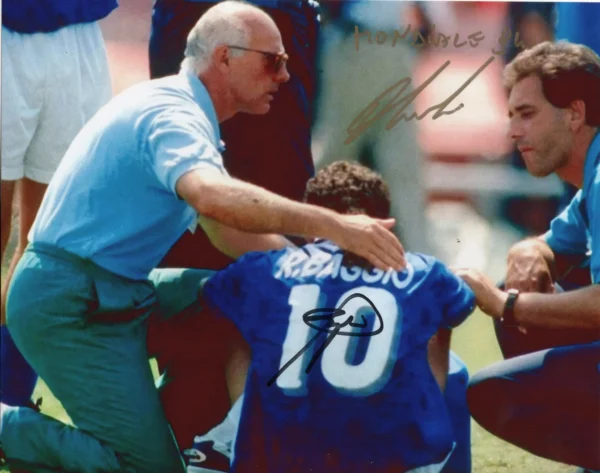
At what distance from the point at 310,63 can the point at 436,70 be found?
13.9 inches

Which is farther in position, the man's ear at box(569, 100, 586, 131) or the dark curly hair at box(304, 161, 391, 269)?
the man's ear at box(569, 100, 586, 131)

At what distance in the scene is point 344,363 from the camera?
7.97 feet

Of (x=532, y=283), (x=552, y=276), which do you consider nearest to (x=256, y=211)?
(x=532, y=283)

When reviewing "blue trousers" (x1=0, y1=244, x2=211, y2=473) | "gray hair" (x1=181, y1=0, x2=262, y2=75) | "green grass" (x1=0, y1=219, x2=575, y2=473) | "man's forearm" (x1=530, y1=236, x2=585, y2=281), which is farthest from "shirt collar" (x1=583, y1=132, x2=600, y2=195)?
"blue trousers" (x1=0, y1=244, x2=211, y2=473)

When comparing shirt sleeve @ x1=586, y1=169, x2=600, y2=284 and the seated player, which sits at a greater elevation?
shirt sleeve @ x1=586, y1=169, x2=600, y2=284

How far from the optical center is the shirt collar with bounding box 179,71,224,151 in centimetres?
257

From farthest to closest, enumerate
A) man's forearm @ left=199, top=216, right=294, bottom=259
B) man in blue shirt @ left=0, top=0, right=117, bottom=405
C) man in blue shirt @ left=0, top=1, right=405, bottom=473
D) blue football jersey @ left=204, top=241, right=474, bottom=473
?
man in blue shirt @ left=0, top=0, right=117, bottom=405
man's forearm @ left=199, top=216, right=294, bottom=259
man in blue shirt @ left=0, top=1, right=405, bottom=473
blue football jersey @ left=204, top=241, right=474, bottom=473

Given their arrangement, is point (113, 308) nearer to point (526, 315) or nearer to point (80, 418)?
point (80, 418)

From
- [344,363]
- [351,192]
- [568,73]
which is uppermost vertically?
[568,73]

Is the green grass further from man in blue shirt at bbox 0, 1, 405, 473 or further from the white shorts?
the white shorts

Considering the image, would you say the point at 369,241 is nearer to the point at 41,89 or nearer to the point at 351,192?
the point at 351,192

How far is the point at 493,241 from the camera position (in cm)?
278
